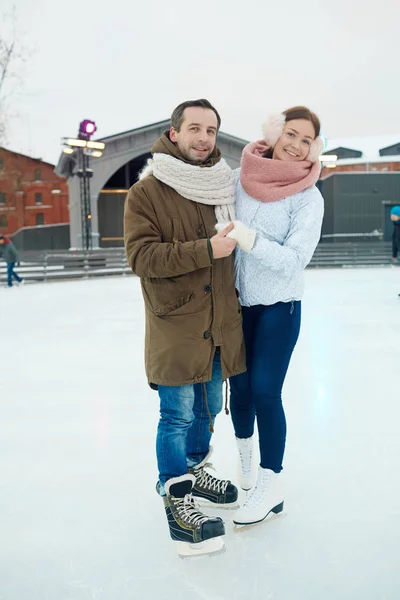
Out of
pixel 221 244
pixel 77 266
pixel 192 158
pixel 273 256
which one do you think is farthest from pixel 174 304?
pixel 77 266

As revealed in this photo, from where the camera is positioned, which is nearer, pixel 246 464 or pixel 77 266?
pixel 246 464

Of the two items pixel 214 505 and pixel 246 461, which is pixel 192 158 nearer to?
pixel 246 461

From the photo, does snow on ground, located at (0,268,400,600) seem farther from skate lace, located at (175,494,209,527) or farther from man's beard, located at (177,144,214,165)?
man's beard, located at (177,144,214,165)

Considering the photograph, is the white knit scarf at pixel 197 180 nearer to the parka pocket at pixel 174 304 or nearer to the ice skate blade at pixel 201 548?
the parka pocket at pixel 174 304

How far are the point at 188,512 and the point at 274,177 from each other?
3.92ft

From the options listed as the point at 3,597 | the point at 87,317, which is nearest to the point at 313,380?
the point at 3,597

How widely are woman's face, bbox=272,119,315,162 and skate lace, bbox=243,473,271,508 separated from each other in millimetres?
1174

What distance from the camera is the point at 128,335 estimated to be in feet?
19.5

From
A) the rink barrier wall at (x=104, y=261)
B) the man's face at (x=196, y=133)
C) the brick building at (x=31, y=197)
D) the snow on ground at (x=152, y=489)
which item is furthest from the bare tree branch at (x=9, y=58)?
the brick building at (x=31, y=197)

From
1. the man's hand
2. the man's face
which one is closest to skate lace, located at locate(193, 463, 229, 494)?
the man's hand

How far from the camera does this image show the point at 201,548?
182 cm

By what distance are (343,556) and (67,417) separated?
195cm

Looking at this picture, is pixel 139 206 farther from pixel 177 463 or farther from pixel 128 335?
pixel 128 335

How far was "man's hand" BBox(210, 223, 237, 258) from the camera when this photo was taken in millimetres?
1735
